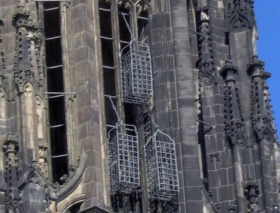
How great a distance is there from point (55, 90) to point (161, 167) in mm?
3054

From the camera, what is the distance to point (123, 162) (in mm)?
70250

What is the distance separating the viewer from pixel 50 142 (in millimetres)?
70000

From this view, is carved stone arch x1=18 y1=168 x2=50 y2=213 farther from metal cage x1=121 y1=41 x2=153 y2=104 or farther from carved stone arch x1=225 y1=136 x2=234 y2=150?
carved stone arch x1=225 y1=136 x2=234 y2=150

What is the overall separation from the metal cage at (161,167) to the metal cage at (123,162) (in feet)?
1.21

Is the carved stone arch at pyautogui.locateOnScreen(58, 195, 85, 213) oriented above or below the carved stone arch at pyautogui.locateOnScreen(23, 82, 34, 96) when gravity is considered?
below

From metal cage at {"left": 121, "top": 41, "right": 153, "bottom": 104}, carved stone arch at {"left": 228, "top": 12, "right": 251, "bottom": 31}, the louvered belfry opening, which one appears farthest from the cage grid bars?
carved stone arch at {"left": 228, "top": 12, "right": 251, "bottom": 31}

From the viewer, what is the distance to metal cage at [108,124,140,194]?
69938 mm

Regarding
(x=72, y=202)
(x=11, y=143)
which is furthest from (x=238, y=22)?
(x=11, y=143)

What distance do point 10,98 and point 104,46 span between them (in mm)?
4297

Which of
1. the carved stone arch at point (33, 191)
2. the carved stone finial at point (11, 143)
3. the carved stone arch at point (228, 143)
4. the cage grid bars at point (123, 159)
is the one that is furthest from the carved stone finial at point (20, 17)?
the carved stone arch at point (228, 143)

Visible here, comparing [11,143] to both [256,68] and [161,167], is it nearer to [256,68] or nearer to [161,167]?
[161,167]

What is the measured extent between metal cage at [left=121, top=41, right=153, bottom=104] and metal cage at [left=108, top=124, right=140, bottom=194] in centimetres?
116

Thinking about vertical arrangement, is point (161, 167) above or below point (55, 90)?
below

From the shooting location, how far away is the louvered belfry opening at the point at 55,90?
231ft
